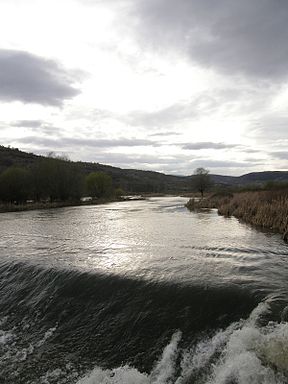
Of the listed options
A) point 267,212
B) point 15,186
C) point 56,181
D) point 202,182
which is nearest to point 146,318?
point 267,212

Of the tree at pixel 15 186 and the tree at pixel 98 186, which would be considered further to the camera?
the tree at pixel 98 186

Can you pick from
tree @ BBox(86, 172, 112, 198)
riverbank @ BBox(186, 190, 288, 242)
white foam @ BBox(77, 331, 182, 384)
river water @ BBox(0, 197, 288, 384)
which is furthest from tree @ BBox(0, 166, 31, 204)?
white foam @ BBox(77, 331, 182, 384)

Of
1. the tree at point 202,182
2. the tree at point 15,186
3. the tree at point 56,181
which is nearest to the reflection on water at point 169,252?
the tree at point 15,186

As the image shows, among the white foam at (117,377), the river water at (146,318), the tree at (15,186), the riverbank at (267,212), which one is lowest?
the white foam at (117,377)

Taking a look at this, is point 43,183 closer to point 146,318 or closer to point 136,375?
point 146,318

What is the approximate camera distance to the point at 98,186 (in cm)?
9031

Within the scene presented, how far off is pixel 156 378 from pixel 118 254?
9383 mm

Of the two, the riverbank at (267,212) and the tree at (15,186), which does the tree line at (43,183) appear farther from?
the riverbank at (267,212)

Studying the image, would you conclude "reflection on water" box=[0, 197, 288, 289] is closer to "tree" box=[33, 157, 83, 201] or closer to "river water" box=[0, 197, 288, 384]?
"river water" box=[0, 197, 288, 384]

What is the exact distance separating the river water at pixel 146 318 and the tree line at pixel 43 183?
49.5 m

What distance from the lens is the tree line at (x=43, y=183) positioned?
6153cm

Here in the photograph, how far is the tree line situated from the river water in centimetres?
4947

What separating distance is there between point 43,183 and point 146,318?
6109cm

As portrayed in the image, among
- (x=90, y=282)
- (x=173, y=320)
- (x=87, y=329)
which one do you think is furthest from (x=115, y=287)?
(x=173, y=320)
